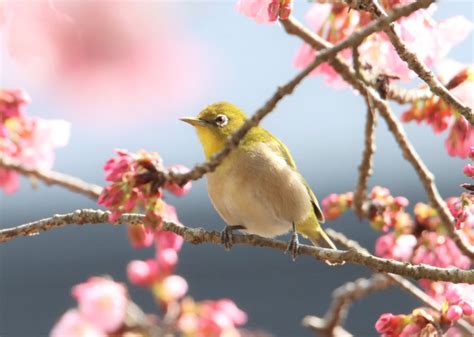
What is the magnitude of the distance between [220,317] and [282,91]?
86 centimetres

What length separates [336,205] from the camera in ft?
6.89

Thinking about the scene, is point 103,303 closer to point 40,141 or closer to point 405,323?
point 40,141

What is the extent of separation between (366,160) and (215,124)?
0.38m

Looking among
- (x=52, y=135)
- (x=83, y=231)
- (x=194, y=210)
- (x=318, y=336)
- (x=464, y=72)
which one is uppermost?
(x=464, y=72)

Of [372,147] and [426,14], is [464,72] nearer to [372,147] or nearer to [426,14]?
[426,14]

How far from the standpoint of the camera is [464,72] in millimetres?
1674

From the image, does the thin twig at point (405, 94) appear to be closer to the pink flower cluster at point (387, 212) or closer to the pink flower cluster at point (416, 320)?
the pink flower cluster at point (387, 212)

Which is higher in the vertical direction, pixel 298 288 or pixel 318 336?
pixel 318 336

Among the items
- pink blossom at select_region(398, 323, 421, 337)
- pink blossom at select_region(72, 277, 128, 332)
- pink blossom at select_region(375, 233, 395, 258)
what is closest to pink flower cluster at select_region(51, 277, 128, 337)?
pink blossom at select_region(72, 277, 128, 332)

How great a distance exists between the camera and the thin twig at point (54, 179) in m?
1.89

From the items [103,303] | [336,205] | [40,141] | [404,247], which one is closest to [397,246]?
[404,247]

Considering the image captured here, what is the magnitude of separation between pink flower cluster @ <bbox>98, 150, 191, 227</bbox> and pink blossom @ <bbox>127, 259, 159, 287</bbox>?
0.75 m

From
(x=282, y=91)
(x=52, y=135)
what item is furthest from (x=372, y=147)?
(x=282, y=91)

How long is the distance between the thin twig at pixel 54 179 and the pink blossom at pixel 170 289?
10.2 inches
